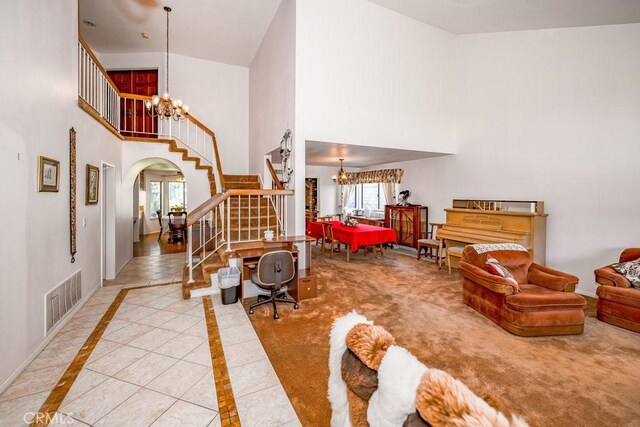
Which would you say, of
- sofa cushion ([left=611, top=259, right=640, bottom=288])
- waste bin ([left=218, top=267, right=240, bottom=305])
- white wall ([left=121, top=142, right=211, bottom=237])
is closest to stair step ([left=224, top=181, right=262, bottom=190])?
white wall ([left=121, top=142, right=211, bottom=237])

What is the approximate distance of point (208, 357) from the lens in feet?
8.33

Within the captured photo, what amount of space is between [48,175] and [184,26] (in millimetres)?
5194

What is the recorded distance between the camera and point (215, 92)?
26.0ft

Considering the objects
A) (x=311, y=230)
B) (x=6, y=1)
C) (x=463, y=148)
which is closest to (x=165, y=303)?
(x=6, y=1)

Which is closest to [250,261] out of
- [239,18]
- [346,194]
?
[239,18]

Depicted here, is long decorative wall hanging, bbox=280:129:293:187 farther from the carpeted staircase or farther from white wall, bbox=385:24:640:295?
white wall, bbox=385:24:640:295

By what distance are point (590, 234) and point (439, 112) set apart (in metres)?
3.45

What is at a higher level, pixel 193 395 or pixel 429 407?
pixel 429 407

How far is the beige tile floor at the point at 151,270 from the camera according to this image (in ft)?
15.7

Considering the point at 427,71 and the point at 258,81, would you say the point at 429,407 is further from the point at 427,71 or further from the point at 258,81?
the point at 258,81

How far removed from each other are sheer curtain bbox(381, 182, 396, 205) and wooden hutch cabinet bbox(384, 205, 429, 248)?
62 cm

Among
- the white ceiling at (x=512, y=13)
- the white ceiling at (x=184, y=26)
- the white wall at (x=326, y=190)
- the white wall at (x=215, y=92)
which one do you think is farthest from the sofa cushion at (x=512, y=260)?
the white wall at (x=326, y=190)

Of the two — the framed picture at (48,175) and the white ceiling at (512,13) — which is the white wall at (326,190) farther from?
the framed picture at (48,175)

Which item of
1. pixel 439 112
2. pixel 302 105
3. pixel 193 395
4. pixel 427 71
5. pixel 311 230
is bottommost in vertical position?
pixel 193 395
